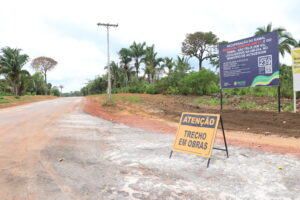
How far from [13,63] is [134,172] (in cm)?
3910

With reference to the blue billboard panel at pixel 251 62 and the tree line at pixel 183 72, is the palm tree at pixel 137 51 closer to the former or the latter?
the tree line at pixel 183 72

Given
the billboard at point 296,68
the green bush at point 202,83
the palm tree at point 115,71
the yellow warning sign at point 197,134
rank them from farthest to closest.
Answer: the palm tree at point 115,71 → the green bush at point 202,83 → the billboard at point 296,68 → the yellow warning sign at point 197,134

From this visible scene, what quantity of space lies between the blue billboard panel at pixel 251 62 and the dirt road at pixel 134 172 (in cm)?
670

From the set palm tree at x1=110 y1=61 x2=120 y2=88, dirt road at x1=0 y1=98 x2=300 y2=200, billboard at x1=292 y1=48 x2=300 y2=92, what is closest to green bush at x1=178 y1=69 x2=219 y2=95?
billboard at x1=292 y1=48 x2=300 y2=92

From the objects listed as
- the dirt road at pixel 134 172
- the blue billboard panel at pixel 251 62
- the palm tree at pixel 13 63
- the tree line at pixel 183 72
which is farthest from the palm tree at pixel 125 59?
the dirt road at pixel 134 172

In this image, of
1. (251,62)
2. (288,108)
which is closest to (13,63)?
(251,62)

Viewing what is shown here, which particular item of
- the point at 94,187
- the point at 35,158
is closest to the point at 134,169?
the point at 94,187

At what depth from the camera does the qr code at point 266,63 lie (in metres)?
10.6

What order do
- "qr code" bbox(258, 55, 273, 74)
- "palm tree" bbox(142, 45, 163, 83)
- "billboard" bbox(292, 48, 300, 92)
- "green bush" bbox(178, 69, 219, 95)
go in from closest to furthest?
"billboard" bbox(292, 48, 300, 92), "qr code" bbox(258, 55, 273, 74), "green bush" bbox(178, 69, 219, 95), "palm tree" bbox(142, 45, 163, 83)

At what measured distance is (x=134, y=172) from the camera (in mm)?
4141

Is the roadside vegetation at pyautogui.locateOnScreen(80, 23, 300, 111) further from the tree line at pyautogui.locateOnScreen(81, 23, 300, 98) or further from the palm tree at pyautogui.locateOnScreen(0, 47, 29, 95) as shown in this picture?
the palm tree at pyautogui.locateOnScreen(0, 47, 29, 95)

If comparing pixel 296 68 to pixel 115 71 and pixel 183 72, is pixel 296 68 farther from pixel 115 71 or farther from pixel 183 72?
pixel 115 71

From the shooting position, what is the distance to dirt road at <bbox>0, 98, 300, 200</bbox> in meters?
3.30

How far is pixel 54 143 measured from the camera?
20.8ft
